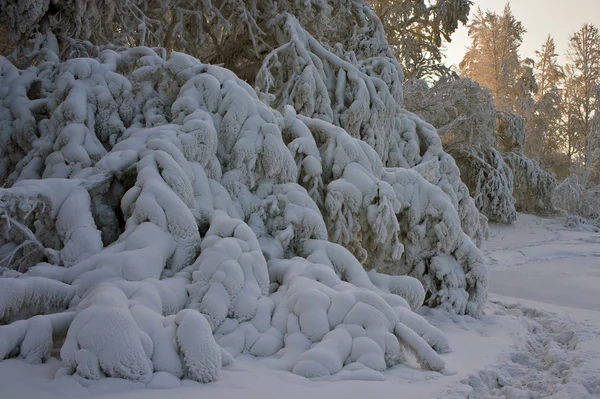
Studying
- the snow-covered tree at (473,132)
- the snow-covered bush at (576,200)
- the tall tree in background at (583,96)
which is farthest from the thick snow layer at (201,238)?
the tall tree in background at (583,96)

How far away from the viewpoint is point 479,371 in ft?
11.1

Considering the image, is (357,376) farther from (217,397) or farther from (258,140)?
(258,140)

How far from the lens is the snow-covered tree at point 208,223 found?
293 cm

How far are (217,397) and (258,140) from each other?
2.81 meters

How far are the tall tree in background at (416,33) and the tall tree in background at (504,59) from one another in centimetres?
689

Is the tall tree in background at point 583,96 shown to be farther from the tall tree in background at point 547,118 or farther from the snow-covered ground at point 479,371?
the snow-covered ground at point 479,371

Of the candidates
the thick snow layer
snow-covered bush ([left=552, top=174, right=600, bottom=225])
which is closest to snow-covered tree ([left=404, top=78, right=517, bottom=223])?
A: snow-covered bush ([left=552, top=174, right=600, bottom=225])

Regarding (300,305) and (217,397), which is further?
(300,305)

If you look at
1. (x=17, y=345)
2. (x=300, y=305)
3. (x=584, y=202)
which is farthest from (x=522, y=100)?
(x=17, y=345)

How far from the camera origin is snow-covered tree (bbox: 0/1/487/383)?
2934 millimetres

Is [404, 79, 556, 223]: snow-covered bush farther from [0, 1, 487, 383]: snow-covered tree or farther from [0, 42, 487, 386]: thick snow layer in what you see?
[0, 42, 487, 386]: thick snow layer

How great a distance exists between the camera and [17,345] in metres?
2.64

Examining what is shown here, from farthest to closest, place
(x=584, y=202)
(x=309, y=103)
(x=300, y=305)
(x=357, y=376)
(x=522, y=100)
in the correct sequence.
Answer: (x=522, y=100), (x=584, y=202), (x=309, y=103), (x=300, y=305), (x=357, y=376)

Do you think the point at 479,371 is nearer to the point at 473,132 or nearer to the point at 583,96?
the point at 473,132
